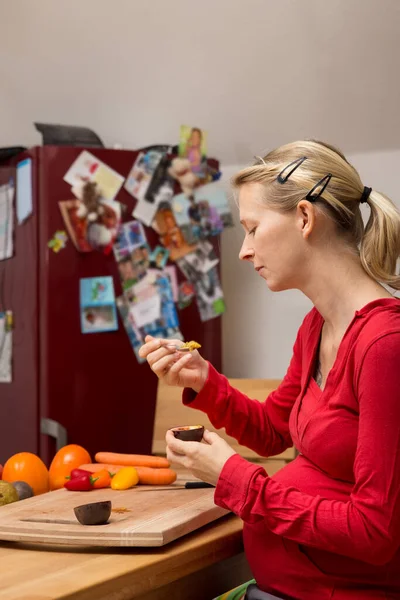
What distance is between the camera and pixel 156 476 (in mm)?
1921

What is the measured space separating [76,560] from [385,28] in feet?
6.53

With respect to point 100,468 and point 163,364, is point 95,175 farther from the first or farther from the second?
point 163,364

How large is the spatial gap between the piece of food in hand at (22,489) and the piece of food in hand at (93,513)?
0.35 meters

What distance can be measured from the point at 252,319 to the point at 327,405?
5.73 feet

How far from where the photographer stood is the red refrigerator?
2.69 metres

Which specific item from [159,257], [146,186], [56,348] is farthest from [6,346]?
[146,186]

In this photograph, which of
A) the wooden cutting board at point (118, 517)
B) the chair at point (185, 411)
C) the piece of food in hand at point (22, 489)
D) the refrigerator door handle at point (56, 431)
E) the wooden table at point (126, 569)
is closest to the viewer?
the wooden table at point (126, 569)

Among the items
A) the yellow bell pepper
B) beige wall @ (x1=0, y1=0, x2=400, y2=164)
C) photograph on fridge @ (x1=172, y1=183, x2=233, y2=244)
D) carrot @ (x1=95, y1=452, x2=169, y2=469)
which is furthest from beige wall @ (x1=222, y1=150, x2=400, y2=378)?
the yellow bell pepper

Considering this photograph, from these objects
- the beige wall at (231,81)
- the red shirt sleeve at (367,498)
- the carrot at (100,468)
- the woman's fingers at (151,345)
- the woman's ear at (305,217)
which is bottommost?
the carrot at (100,468)

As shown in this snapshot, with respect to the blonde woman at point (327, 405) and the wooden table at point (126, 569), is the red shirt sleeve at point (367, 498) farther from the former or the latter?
the wooden table at point (126, 569)

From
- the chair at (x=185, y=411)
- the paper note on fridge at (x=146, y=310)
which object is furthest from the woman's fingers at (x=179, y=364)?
the paper note on fridge at (x=146, y=310)

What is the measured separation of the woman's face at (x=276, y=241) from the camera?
1.49m

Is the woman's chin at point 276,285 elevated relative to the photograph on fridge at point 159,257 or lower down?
lower down

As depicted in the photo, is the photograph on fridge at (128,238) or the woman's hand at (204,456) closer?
the woman's hand at (204,456)
